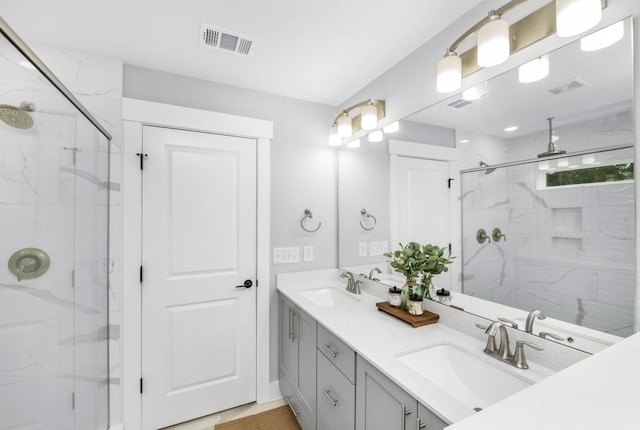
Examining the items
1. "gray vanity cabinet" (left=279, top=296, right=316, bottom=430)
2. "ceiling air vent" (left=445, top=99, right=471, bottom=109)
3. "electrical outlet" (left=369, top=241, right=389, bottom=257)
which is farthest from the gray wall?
"ceiling air vent" (left=445, top=99, right=471, bottom=109)

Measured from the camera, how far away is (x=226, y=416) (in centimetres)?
198

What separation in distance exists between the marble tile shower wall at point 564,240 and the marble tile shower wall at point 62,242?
76.9 inches

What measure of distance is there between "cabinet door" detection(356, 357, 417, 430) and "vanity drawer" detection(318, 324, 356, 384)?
0.15 feet

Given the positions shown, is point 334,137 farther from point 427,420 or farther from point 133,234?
point 427,420

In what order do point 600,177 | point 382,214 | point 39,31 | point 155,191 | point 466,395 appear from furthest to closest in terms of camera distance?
point 382,214 < point 155,191 < point 39,31 < point 466,395 < point 600,177

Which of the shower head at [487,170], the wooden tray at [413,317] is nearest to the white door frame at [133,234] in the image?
the wooden tray at [413,317]

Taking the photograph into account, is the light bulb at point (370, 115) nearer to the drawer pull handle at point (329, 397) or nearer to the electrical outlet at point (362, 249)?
the electrical outlet at point (362, 249)

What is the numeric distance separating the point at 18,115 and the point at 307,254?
5.89ft

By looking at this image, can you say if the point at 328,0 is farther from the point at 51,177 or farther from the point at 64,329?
the point at 64,329

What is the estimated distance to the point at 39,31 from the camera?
1.50m

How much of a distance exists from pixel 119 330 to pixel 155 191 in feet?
3.00

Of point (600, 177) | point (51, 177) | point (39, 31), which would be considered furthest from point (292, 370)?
point (39, 31)

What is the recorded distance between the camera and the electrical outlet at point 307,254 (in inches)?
91.4

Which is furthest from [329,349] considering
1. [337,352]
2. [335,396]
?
[335,396]
